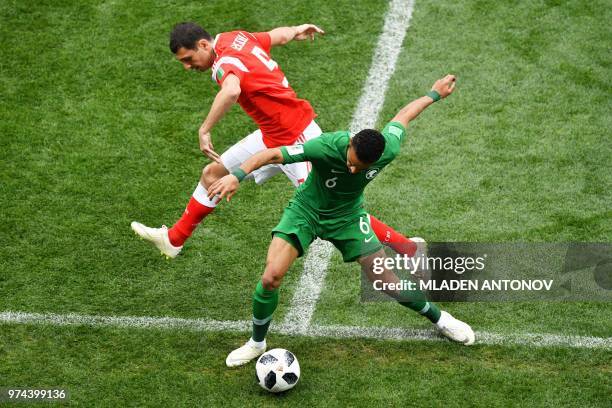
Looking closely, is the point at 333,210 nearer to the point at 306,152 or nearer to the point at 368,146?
the point at 306,152

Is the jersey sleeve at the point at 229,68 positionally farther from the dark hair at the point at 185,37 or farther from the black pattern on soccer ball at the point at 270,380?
the black pattern on soccer ball at the point at 270,380

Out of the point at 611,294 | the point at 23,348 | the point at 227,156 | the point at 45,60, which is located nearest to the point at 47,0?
the point at 45,60

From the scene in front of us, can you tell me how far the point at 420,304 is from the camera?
7730mm

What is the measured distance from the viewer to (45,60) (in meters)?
11.3

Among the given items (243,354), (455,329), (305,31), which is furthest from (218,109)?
(455,329)

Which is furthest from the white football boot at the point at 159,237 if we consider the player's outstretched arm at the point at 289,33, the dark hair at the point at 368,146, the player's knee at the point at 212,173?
the dark hair at the point at 368,146

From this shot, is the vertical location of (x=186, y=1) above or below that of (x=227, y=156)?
below

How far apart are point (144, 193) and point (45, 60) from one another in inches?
100

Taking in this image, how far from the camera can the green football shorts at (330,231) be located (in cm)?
736

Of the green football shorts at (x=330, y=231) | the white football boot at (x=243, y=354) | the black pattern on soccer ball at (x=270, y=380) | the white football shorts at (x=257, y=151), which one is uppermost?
the green football shorts at (x=330, y=231)

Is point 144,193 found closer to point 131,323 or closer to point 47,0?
point 131,323

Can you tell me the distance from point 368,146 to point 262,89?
1.58m

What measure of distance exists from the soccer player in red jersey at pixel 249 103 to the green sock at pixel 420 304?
0.72 meters

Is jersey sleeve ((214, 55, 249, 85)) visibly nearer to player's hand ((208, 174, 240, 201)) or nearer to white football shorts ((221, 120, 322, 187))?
white football shorts ((221, 120, 322, 187))
